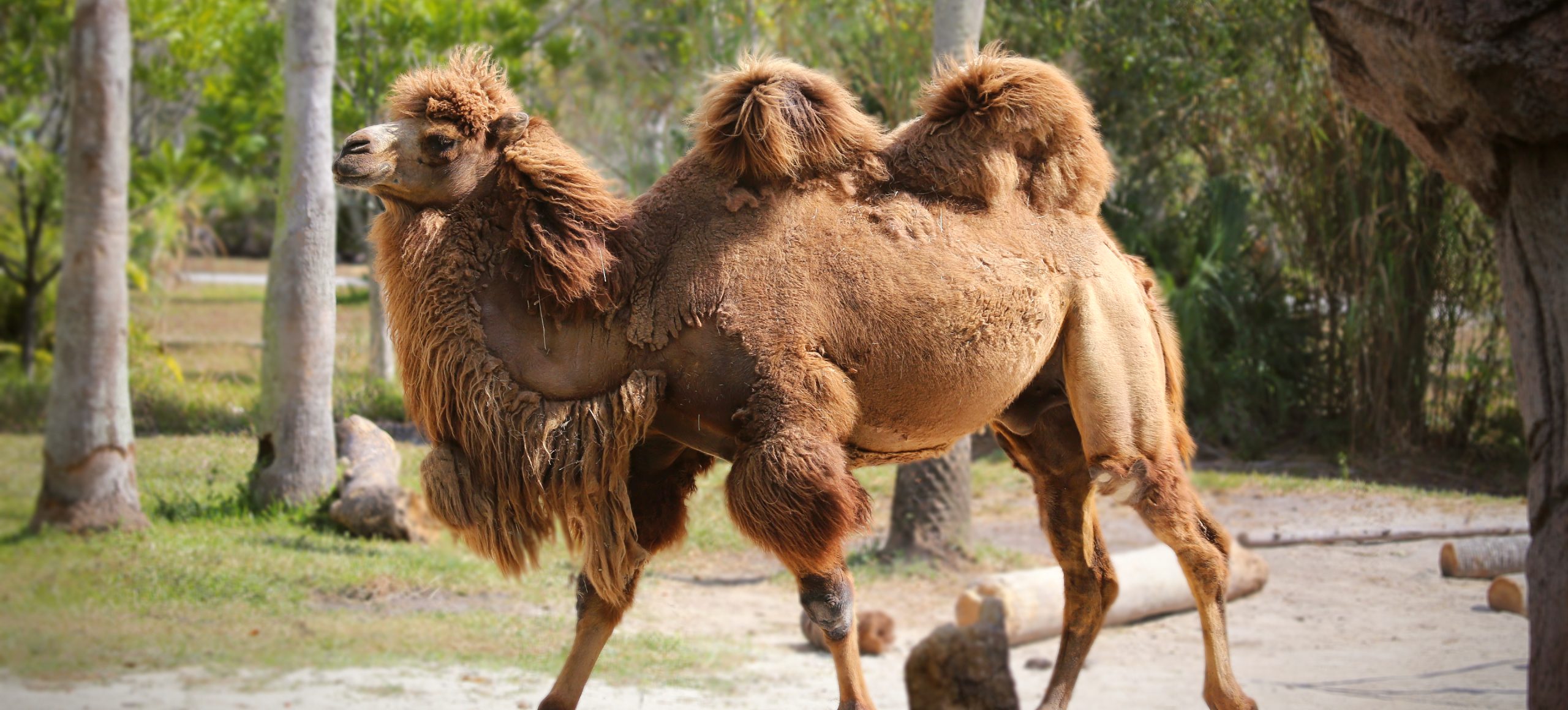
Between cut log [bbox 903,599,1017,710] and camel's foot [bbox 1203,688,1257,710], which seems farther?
camel's foot [bbox 1203,688,1257,710]

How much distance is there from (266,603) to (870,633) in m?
3.10

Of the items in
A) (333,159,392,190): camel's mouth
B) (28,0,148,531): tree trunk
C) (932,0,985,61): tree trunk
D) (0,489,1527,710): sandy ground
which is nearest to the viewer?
(333,159,392,190): camel's mouth

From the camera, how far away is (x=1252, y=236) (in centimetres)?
1249

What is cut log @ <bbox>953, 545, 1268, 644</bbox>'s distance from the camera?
654 cm

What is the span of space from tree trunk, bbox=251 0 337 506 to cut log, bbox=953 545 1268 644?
170 inches

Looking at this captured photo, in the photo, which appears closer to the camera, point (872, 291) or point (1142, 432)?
point (872, 291)

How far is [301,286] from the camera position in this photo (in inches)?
318

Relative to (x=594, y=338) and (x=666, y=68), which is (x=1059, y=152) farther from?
(x=666, y=68)

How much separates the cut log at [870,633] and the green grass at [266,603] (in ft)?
1.35

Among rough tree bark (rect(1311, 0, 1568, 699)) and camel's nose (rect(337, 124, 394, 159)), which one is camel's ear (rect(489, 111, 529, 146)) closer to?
camel's nose (rect(337, 124, 394, 159))

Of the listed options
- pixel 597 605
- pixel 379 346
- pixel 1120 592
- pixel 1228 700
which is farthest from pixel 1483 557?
pixel 379 346

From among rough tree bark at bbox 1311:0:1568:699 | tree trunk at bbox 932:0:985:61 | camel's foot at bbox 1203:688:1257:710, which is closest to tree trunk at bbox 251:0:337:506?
tree trunk at bbox 932:0:985:61

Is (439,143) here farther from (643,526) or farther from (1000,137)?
(1000,137)

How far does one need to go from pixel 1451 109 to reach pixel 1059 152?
150cm
